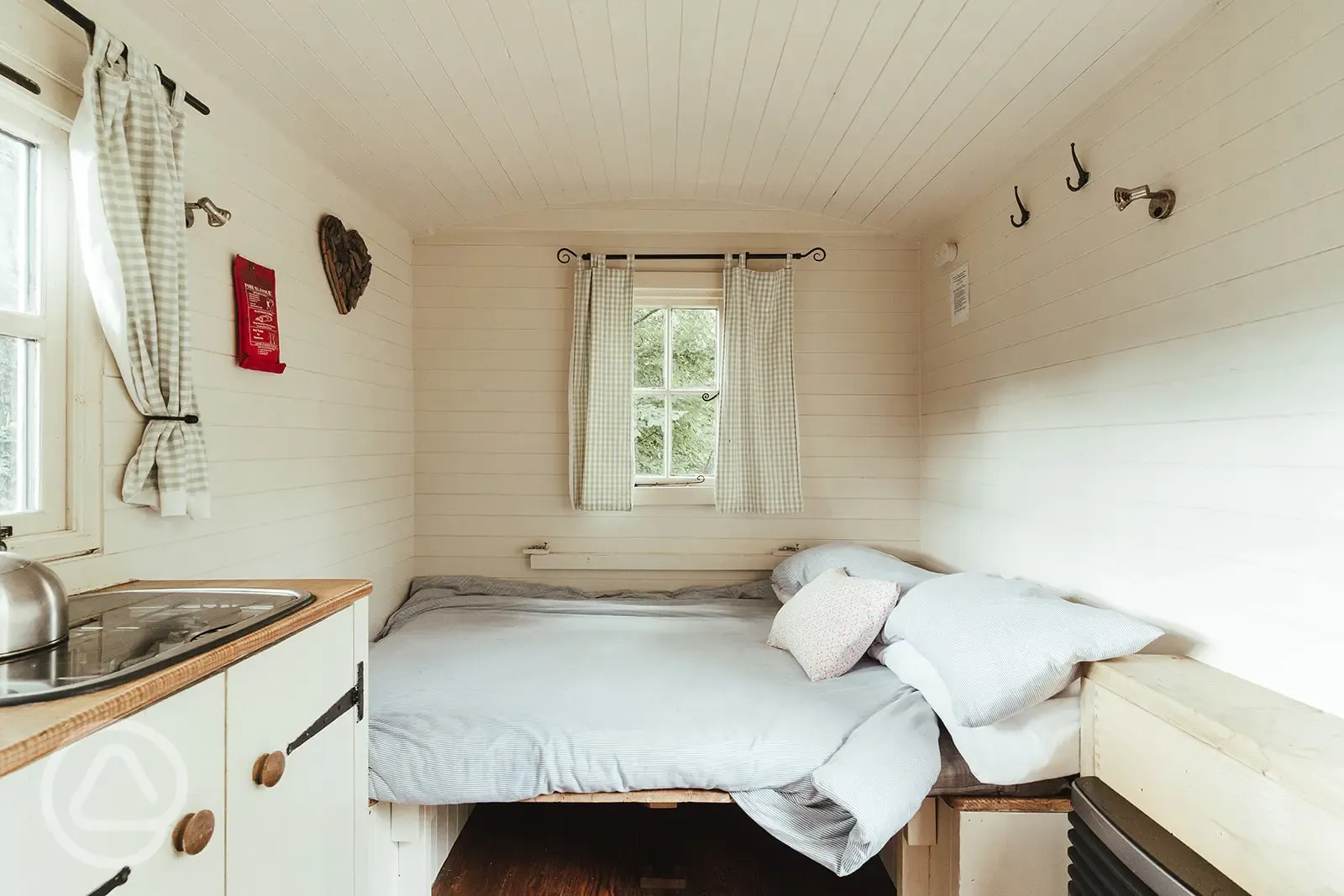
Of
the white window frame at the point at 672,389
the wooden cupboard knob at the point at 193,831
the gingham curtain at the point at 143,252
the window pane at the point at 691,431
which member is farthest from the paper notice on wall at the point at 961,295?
the wooden cupboard knob at the point at 193,831

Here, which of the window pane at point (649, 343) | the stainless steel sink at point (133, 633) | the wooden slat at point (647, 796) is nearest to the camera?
the stainless steel sink at point (133, 633)

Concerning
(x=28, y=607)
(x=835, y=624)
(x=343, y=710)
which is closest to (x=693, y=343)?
(x=835, y=624)

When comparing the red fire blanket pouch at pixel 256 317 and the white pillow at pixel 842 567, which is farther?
the white pillow at pixel 842 567

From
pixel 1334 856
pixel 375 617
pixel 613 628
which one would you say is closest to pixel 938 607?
pixel 1334 856

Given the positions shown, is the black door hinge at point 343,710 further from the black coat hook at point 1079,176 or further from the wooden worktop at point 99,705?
the black coat hook at point 1079,176

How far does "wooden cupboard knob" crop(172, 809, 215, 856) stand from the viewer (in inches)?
33.9

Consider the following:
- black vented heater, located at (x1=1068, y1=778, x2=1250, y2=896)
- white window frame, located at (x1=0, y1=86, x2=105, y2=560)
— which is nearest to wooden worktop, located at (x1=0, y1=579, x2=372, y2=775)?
white window frame, located at (x1=0, y1=86, x2=105, y2=560)

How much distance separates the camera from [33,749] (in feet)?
2.13

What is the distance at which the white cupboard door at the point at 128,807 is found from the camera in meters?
0.65

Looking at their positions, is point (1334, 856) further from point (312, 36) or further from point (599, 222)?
point (599, 222)

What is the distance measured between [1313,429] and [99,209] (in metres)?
2.39

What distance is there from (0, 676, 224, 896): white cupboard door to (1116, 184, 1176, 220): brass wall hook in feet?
6.74

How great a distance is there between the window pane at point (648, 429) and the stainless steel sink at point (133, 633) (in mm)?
1974

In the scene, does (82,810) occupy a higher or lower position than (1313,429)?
lower
